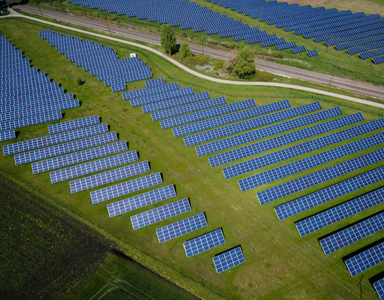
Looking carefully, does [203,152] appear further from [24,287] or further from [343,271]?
[24,287]

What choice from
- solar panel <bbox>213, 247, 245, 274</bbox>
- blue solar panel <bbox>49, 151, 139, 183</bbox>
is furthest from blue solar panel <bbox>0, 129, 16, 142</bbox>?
solar panel <bbox>213, 247, 245, 274</bbox>

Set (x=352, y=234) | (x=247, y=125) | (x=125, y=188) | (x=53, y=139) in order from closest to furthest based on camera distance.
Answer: (x=352, y=234), (x=125, y=188), (x=53, y=139), (x=247, y=125)

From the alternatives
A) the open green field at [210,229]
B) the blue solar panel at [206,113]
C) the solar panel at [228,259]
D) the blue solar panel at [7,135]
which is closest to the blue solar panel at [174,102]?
the open green field at [210,229]

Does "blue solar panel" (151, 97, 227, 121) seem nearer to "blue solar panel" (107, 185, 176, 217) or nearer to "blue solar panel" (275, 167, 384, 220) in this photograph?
"blue solar panel" (107, 185, 176, 217)

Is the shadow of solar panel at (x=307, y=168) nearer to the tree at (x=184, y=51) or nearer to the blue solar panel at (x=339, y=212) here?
the blue solar panel at (x=339, y=212)

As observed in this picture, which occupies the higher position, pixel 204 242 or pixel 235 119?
pixel 235 119

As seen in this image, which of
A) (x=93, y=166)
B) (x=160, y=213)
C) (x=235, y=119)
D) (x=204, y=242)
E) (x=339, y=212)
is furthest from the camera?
(x=235, y=119)

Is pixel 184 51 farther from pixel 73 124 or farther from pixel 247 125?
pixel 73 124

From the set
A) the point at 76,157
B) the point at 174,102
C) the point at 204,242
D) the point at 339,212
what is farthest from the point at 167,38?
the point at 339,212
